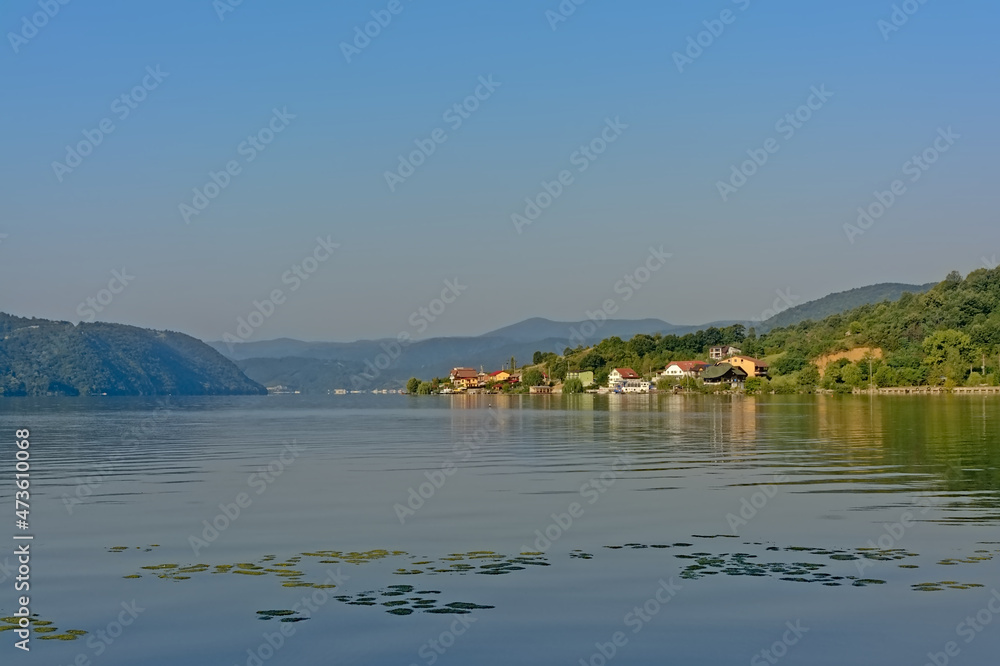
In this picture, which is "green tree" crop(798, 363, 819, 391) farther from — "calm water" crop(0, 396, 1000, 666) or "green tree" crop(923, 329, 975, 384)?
"calm water" crop(0, 396, 1000, 666)

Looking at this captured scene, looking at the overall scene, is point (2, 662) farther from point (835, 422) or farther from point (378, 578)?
point (835, 422)

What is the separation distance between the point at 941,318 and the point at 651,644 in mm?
198322

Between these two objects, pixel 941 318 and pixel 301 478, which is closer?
pixel 301 478

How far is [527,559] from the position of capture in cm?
2106

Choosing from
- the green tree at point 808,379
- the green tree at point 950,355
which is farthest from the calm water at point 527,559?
the green tree at point 808,379

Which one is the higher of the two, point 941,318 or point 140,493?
point 941,318

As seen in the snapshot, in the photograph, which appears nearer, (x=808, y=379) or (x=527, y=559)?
(x=527, y=559)

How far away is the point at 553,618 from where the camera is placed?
16422mm

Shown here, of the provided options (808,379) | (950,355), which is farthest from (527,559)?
(808,379)

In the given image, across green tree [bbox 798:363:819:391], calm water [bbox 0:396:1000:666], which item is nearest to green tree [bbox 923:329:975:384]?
green tree [bbox 798:363:819:391]

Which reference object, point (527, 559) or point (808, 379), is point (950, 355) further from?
point (527, 559)

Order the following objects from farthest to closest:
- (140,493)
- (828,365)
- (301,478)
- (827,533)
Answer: (828,365), (301,478), (140,493), (827,533)

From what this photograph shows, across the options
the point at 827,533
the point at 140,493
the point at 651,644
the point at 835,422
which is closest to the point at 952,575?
the point at 827,533

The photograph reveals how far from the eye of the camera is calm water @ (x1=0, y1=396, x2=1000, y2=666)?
15195mm
